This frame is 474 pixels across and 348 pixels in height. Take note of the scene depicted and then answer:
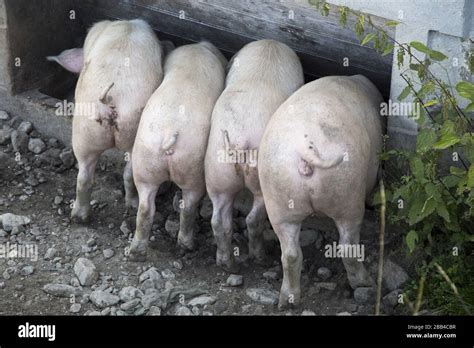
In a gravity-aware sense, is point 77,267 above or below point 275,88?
below

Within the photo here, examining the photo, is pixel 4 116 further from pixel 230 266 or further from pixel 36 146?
pixel 230 266

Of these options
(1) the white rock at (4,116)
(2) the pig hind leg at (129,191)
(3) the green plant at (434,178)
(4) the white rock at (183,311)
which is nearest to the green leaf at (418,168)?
(3) the green plant at (434,178)

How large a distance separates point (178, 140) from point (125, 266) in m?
0.83

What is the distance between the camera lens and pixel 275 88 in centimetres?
579

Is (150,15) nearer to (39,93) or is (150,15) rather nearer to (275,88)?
(39,93)

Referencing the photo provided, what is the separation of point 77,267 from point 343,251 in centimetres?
148

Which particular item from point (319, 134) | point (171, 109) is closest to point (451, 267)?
point (319, 134)

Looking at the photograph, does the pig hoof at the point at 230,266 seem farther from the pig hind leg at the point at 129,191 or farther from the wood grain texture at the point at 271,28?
the wood grain texture at the point at 271,28

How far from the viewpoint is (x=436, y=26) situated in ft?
18.3

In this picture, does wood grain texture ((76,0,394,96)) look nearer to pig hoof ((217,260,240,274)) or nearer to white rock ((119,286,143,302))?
pig hoof ((217,260,240,274))

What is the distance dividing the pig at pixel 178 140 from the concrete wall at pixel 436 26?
92cm

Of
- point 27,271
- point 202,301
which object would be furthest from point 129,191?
point 202,301

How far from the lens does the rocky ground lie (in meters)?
5.60

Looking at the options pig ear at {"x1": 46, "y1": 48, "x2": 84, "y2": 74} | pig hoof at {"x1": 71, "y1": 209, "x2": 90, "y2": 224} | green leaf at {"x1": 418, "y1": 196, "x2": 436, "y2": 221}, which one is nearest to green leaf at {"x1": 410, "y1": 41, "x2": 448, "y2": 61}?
green leaf at {"x1": 418, "y1": 196, "x2": 436, "y2": 221}
